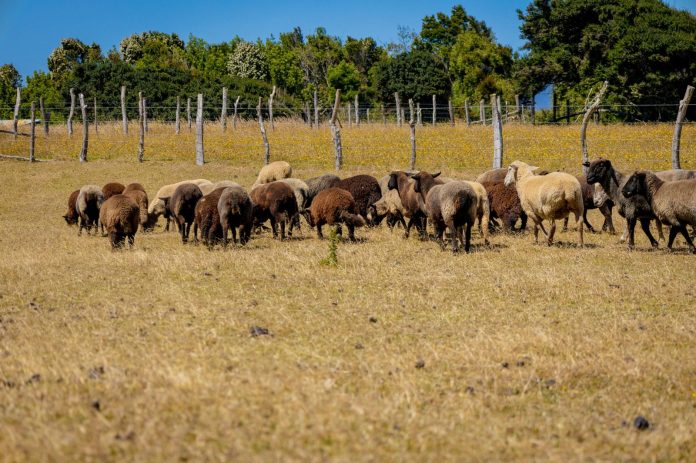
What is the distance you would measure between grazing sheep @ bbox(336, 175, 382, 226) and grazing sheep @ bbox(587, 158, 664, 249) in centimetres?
493

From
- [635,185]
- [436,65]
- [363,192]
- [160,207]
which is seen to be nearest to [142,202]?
[160,207]

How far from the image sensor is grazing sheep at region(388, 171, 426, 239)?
1433 cm

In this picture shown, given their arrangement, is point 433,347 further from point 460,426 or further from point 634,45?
point 634,45

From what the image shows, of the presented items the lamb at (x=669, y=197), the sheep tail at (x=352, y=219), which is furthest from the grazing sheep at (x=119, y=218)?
the lamb at (x=669, y=197)

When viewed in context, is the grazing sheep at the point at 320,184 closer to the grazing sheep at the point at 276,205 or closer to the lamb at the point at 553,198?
the grazing sheep at the point at 276,205

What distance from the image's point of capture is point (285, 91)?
6869cm

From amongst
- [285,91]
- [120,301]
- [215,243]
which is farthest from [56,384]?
[285,91]

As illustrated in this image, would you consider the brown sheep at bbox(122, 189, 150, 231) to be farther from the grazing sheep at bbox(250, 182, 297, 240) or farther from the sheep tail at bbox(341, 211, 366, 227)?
the sheep tail at bbox(341, 211, 366, 227)

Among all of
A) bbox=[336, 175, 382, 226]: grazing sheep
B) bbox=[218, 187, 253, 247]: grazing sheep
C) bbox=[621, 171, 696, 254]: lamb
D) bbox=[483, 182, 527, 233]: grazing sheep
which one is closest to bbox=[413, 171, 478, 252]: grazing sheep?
bbox=[483, 182, 527, 233]: grazing sheep

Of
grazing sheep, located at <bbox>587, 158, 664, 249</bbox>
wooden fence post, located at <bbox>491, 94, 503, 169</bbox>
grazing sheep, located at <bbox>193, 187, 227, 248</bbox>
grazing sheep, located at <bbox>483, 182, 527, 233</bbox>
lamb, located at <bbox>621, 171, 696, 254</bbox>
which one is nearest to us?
lamb, located at <bbox>621, 171, 696, 254</bbox>

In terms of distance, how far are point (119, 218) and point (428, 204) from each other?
5.55 meters

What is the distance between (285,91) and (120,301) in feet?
201

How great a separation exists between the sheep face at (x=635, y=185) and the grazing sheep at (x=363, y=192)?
5712 mm

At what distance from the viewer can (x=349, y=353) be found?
270 inches
